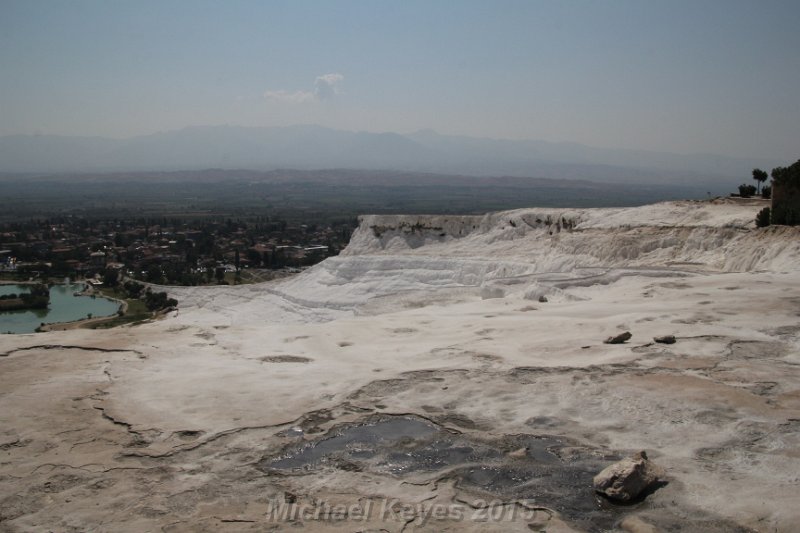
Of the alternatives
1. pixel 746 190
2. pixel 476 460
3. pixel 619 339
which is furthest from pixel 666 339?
pixel 746 190

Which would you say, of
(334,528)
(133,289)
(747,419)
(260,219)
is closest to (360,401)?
(334,528)

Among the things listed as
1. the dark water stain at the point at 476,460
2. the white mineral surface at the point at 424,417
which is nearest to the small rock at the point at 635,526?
the white mineral surface at the point at 424,417

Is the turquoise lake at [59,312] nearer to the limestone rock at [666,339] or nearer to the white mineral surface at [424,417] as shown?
the white mineral surface at [424,417]

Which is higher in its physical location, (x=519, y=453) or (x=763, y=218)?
(x=763, y=218)

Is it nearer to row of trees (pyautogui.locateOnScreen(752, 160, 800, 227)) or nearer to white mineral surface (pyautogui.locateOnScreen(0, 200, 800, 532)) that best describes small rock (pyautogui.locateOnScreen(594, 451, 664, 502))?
white mineral surface (pyautogui.locateOnScreen(0, 200, 800, 532))

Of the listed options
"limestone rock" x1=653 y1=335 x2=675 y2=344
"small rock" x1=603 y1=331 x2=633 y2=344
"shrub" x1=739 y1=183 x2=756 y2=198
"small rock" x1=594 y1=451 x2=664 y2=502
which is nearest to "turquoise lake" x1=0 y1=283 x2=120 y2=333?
"small rock" x1=603 y1=331 x2=633 y2=344

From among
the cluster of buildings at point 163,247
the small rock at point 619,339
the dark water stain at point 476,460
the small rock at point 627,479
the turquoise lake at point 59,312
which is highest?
the small rock at point 619,339

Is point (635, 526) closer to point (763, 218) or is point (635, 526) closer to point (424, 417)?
point (424, 417)
